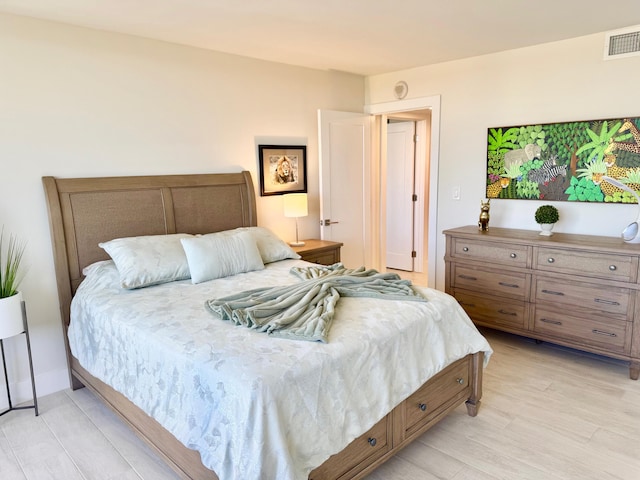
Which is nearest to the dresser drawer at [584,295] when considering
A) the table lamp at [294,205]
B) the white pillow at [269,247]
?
the white pillow at [269,247]

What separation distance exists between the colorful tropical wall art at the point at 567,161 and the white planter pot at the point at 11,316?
3.77m

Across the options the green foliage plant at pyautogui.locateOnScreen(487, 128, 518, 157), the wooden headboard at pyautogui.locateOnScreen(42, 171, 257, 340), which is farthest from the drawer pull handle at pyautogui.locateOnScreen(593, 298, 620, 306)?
the wooden headboard at pyautogui.locateOnScreen(42, 171, 257, 340)

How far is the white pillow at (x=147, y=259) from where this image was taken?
9.17 ft

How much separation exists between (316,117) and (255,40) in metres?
1.26

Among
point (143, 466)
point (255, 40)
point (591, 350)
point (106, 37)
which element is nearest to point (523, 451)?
point (591, 350)

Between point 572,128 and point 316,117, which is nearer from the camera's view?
point 572,128

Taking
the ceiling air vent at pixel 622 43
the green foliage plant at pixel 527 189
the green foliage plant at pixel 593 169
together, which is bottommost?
the green foliage plant at pixel 527 189

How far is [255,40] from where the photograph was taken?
3.38 metres

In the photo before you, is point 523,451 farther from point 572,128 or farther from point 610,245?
point 572,128

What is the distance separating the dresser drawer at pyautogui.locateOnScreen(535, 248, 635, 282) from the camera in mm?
3035

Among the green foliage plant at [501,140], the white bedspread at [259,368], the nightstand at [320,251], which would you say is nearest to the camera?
the white bedspread at [259,368]

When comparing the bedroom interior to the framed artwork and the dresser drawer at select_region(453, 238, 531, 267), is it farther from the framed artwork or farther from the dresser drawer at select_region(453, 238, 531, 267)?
the dresser drawer at select_region(453, 238, 531, 267)

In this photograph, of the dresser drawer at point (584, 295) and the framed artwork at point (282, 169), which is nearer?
Answer: the dresser drawer at point (584, 295)

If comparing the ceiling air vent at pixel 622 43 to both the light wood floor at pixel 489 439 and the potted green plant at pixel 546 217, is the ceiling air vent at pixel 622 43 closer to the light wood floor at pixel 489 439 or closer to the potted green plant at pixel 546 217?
the potted green plant at pixel 546 217
